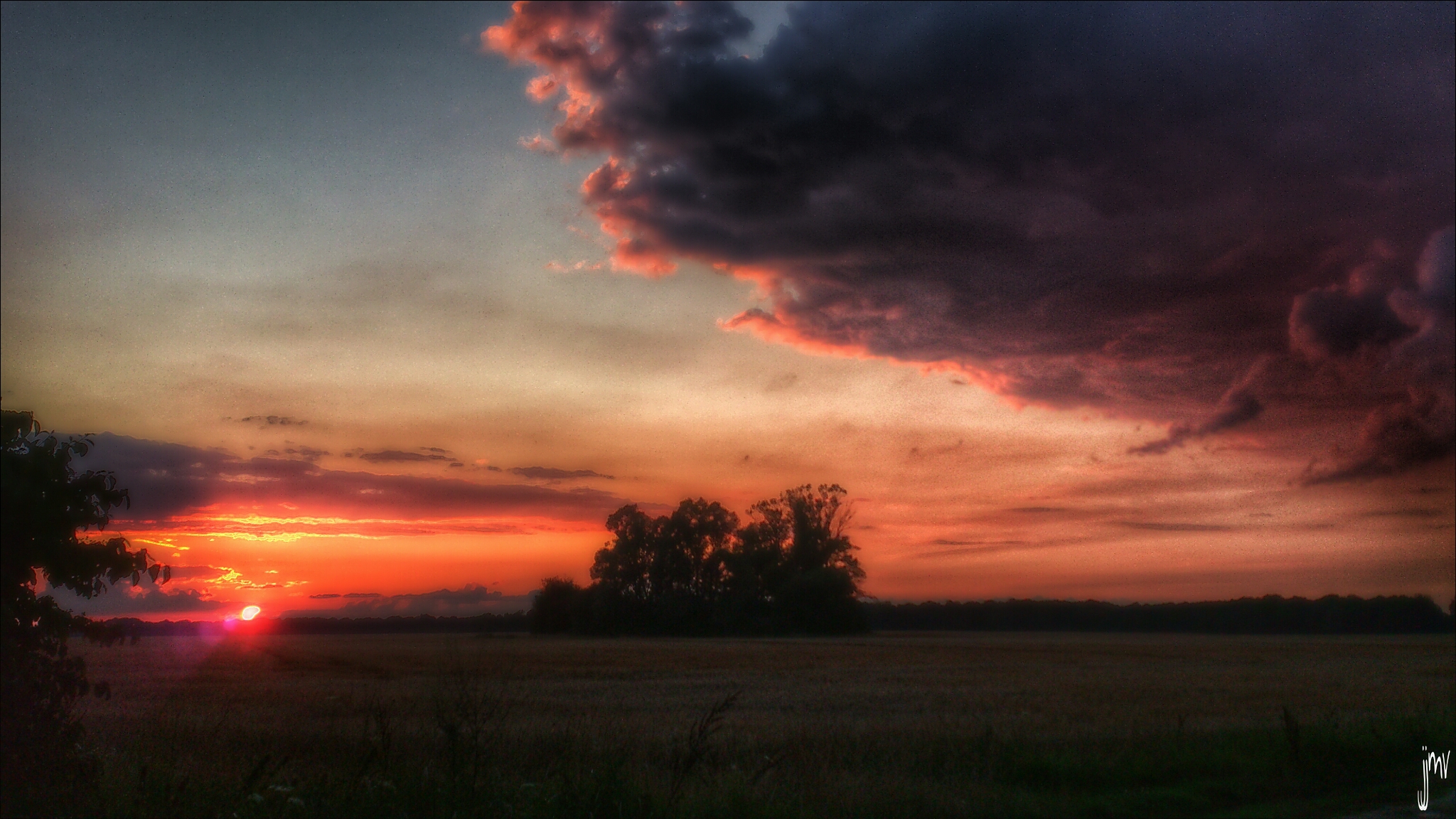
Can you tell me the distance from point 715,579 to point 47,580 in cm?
9707

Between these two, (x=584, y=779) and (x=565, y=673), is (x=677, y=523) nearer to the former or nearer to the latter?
(x=565, y=673)

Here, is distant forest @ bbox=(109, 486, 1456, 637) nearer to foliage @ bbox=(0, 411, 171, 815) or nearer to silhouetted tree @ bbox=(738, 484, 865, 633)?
silhouetted tree @ bbox=(738, 484, 865, 633)

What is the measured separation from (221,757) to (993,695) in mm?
21053

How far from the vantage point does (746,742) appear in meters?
15.3

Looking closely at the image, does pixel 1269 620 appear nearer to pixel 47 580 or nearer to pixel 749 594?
pixel 749 594

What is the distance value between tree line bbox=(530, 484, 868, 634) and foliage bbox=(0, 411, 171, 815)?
9171 centimetres

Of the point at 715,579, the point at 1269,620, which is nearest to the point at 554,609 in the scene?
the point at 715,579

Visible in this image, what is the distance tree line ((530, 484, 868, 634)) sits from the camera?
96375mm

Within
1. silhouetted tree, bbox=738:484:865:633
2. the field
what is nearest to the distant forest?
silhouetted tree, bbox=738:484:865:633

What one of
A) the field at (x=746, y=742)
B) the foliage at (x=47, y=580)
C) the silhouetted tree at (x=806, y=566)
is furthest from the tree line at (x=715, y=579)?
the foliage at (x=47, y=580)

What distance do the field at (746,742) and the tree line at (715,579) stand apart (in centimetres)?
6160

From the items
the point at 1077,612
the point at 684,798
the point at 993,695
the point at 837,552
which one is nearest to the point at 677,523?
the point at 837,552

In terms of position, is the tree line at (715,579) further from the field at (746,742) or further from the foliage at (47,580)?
the foliage at (47,580)

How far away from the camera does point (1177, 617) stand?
119375 millimetres
